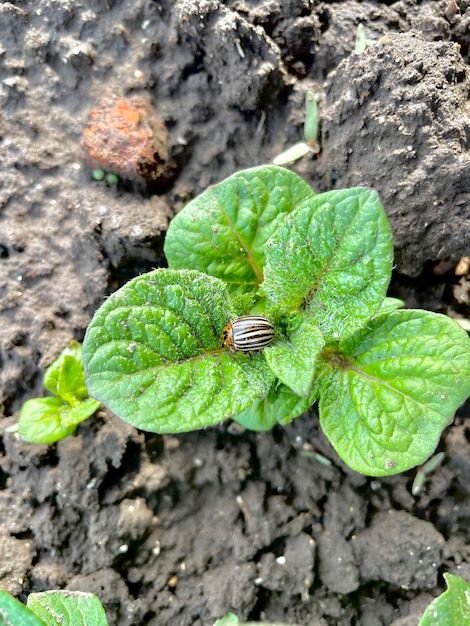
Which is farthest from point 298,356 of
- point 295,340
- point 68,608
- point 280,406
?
point 68,608

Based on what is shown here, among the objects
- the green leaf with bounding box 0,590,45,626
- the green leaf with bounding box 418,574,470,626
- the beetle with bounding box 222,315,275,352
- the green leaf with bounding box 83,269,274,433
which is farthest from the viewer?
the beetle with bounding box 222,315,275,352

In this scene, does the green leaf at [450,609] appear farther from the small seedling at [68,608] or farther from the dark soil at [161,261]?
the small seedling at [68,608]

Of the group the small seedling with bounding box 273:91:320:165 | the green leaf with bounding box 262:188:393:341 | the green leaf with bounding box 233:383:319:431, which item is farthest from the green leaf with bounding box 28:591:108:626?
the small seedling with bounding box 273:91:320:165

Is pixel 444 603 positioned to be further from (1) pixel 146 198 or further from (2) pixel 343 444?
(1) pixel 146 198

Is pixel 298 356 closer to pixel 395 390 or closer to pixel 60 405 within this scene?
pixel 395 390

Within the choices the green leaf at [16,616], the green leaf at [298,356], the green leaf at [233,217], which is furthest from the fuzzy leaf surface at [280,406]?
the green leaf at [16,616]

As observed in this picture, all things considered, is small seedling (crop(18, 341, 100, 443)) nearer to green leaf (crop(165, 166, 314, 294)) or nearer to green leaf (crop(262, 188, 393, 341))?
green leaf (crop(165, 166, 314, 294))
